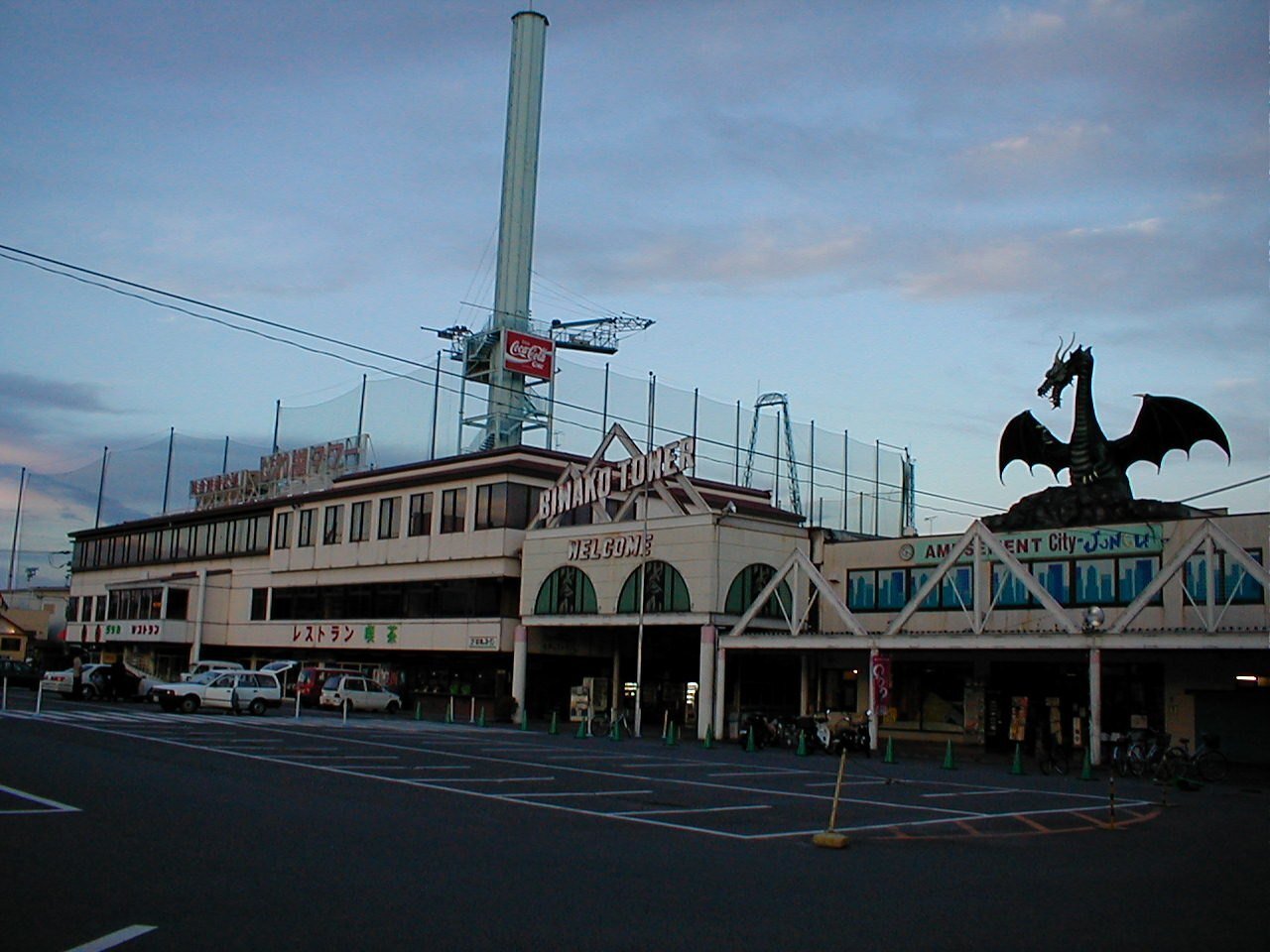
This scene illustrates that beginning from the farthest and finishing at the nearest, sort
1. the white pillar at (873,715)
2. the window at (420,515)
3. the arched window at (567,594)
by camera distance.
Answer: the window at (420,515) < the arched window at (567,594) < the white pillar at (873,715)

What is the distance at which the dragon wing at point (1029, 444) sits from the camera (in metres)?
44.7

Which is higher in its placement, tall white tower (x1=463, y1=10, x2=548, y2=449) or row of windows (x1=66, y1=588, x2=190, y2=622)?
tall white tower (x1=463, y1=10, x2=548, y2=449)

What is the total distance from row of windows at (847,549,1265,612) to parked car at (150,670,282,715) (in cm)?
2223

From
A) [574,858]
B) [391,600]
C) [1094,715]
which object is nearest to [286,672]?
[391,600]

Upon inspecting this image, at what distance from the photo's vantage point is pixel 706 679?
42.3 metres

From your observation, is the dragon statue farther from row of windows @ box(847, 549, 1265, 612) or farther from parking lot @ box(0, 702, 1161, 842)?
parking lot @ box(0, 702, 1161, 842)

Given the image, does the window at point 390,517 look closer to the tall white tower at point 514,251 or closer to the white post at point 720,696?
the tall white tower at point 514,251

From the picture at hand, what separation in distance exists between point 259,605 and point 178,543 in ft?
39.6

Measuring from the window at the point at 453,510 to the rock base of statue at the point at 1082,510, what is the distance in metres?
24.9

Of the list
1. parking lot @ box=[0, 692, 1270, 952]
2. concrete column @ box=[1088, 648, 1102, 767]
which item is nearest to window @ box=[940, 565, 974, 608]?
concrete column @ box=[1088, 648, 1102, 767]

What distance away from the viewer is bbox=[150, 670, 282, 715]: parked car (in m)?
43.2

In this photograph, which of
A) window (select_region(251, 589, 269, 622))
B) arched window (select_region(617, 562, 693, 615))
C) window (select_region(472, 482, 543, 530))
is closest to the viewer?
arched window (select_region(617, 562, 693, 615))

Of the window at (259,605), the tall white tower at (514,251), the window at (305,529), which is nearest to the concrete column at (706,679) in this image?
the tall white tower at (514,251)

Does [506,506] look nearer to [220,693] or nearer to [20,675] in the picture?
[220,693]
